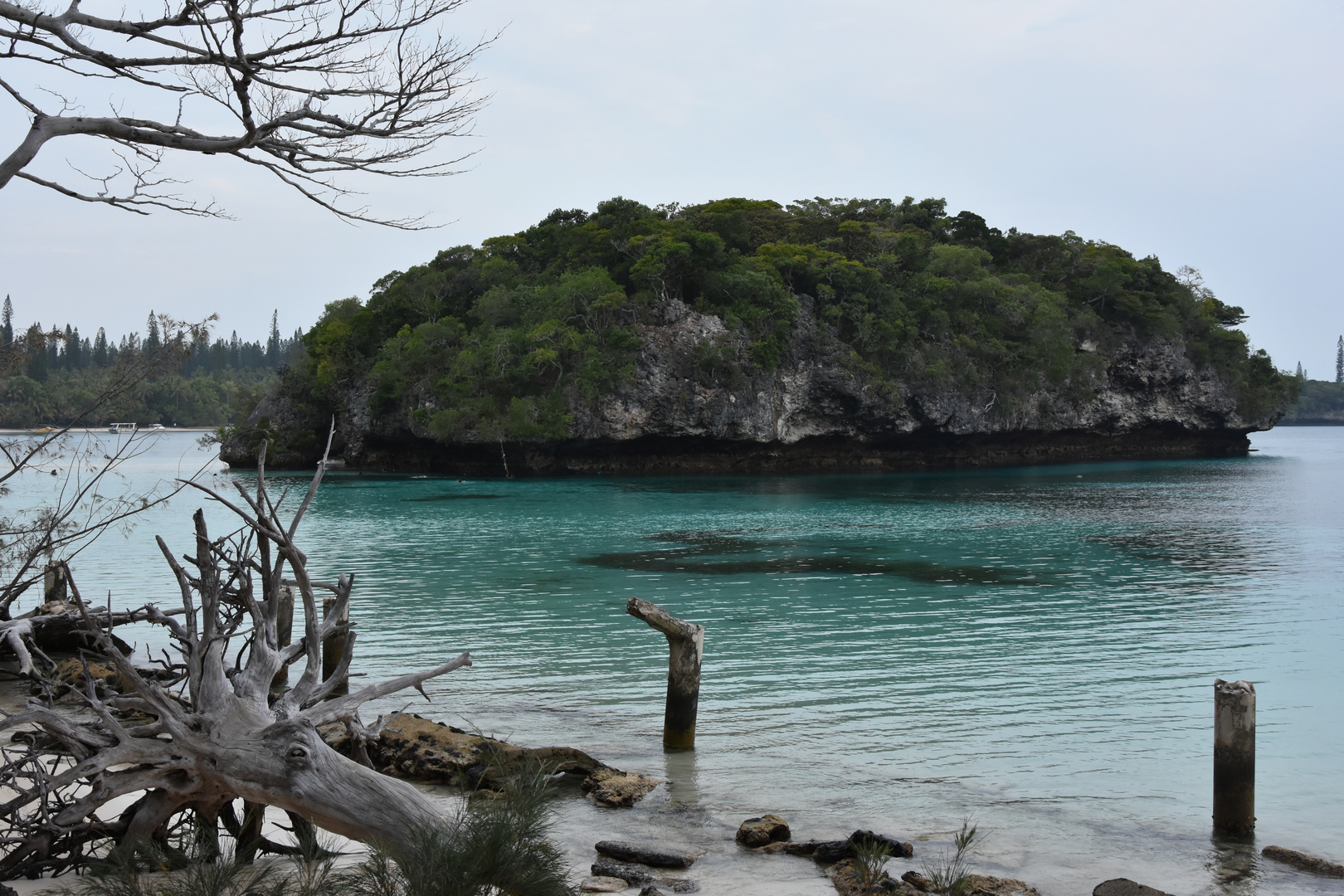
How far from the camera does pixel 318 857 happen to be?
4.80 metres

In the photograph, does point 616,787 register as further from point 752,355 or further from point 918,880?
point 752,355

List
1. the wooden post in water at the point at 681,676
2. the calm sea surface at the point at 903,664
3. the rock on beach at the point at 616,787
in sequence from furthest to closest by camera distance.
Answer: the wooden post in water at the point at 681,676
the rock on beach at the point at 616,787
the calm sea surface at the point at 903,664

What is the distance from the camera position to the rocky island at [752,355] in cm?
5612

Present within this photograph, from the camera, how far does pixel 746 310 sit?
58.4 meters

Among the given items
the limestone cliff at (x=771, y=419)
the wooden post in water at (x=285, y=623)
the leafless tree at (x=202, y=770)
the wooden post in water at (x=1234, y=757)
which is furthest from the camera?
the limestone cliff at (x=771, y=419)

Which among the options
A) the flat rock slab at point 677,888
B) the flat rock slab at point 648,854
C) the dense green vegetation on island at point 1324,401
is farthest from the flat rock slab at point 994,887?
the dense green vegetation on island at point 1324,401

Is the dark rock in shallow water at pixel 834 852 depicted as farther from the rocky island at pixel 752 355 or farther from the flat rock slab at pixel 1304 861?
the rocky island at pixel 752 355

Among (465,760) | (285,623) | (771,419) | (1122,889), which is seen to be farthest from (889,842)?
(771,419)

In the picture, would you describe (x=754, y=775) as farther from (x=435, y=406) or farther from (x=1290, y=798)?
(x=435, y=406)

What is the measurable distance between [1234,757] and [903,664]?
5712 millimetres

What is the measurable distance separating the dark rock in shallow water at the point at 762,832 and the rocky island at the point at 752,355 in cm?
4700

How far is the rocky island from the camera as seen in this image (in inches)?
2210

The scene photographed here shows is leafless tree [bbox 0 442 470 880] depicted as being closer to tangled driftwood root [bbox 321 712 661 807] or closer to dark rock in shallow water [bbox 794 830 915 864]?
tangled driftwood root [bbox 321 712 661 807]

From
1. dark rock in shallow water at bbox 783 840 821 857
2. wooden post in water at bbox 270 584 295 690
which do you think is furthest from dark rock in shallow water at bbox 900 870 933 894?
wooden post in water at bbox 270 584 295 690
